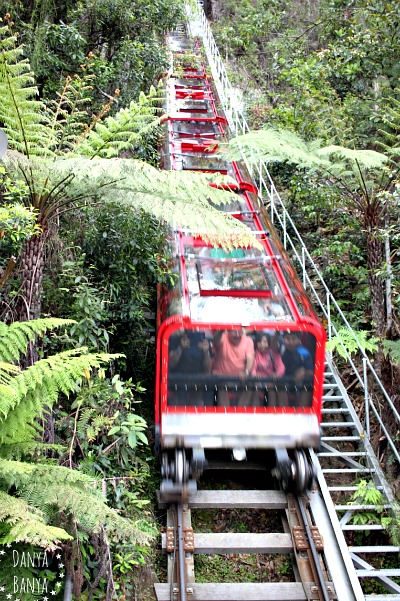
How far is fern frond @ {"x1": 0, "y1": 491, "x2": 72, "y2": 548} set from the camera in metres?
3.26

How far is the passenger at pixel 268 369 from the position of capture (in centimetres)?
616

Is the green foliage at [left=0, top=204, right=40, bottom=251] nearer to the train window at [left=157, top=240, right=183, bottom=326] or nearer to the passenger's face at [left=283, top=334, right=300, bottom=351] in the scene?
the train window at [left=157, top=240, right=183, bottom=326]

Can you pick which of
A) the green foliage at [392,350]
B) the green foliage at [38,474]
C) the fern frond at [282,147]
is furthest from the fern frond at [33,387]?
the fern frond at [282,147]

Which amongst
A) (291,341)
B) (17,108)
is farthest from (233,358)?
(17,108)

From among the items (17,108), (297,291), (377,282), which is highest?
(377,282)

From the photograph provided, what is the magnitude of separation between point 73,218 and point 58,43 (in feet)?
12.3

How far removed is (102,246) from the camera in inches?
305

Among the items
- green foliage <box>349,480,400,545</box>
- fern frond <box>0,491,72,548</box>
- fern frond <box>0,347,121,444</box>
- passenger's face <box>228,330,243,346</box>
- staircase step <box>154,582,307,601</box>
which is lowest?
fern frond <box>0,491,72,548</box>

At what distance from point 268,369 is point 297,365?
0.32m

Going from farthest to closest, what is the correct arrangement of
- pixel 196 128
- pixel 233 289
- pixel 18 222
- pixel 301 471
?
1. pixel 196 128
2. pixel 233 289
3. pixel 301 471
4. pixel 18 222

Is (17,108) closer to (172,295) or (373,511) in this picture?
(172,295)

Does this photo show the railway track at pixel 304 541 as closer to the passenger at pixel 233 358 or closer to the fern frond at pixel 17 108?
the passenger at pixel 233 358

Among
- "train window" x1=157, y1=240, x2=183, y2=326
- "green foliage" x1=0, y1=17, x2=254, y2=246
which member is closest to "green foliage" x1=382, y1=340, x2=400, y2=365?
"green foliage" x1=0, y1=17, x2=254, y2=246

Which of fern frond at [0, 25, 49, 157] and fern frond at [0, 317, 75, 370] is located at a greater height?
fern frond at [0, 25, 49, 157]
